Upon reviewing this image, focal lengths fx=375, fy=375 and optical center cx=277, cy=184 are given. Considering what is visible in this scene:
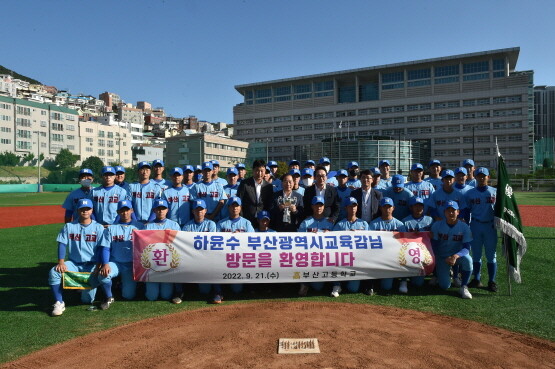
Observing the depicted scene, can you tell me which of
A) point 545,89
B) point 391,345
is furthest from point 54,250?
point 545,89

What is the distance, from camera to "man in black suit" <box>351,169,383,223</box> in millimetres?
7711

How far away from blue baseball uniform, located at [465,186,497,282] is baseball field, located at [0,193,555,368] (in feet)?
2.52

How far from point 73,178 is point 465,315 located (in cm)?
6590

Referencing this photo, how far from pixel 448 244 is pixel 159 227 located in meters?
5.48

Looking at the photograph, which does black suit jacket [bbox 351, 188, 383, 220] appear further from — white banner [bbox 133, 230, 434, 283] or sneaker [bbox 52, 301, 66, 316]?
sneaker [bbox 52, 301, 66, 316]

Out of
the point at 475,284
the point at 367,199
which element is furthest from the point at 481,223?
the point at 367,199

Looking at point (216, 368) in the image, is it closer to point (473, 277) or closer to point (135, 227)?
point (135, 227)

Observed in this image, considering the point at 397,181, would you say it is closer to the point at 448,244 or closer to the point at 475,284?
the point at 448,244

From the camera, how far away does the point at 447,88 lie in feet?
275

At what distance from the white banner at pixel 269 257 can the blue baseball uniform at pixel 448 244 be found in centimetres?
39

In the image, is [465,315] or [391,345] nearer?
[391,345]

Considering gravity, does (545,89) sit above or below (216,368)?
above

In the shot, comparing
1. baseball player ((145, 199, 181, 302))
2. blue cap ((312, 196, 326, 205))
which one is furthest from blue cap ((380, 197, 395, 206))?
baseball player ((145, 199, 181, 302))

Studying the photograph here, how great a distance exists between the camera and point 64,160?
258ft
